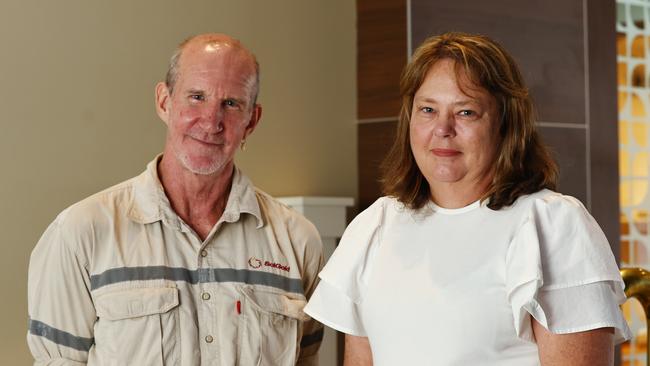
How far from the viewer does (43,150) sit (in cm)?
298

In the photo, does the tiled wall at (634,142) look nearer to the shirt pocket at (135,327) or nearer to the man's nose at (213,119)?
the man's nose at (213,119)

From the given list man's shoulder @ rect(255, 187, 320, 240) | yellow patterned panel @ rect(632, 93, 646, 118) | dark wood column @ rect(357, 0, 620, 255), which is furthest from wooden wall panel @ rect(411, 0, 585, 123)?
man's shoulder @ rect(255, 187, 320, 240)

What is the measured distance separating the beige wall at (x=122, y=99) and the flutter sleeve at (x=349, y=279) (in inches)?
47.9

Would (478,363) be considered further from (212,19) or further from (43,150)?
(212,19)

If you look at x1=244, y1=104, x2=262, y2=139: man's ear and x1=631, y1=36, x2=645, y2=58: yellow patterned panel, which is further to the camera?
x1=631, y1=36, x2=645, y2=58: yellow patterned panel

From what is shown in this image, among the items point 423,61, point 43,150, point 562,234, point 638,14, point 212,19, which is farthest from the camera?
point 638,14

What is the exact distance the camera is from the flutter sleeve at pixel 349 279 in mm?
2004

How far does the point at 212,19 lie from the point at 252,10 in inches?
7.1

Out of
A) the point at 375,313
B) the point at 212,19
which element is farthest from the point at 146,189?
the point at 212,19

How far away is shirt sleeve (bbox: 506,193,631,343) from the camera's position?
1.72 meters

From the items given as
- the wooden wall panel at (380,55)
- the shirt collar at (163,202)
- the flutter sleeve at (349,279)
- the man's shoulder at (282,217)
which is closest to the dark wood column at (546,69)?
the wooden wall panel at (380,55)

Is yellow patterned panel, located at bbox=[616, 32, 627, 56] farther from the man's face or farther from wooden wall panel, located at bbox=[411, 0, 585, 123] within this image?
the man's face

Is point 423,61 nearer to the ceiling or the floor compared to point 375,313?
nearer to the ceiling

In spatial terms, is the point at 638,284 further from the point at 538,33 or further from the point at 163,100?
the point at 538,33
